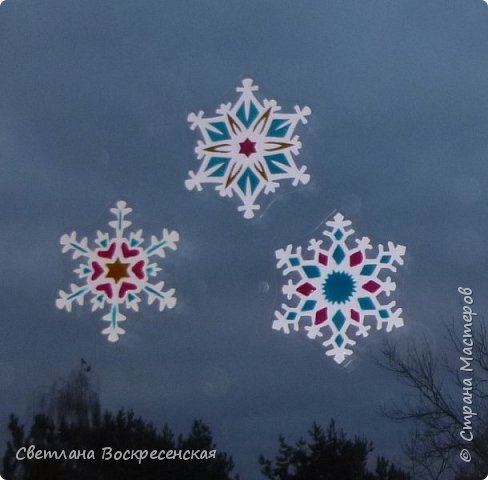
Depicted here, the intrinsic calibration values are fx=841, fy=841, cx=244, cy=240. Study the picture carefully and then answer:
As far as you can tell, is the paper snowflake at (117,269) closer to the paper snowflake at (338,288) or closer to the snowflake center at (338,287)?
the paper snowflake at (338,288)

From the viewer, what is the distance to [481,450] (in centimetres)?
346

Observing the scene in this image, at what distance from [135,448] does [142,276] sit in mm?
732

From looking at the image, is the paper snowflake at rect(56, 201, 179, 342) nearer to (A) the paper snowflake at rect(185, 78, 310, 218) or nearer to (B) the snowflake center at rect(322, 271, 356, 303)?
(A) the paper snowflake at rect(185, 78, 310, 218)

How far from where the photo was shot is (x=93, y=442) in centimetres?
360

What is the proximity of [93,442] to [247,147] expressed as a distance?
1.43m

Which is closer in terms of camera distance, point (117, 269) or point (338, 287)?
point (338, 287)

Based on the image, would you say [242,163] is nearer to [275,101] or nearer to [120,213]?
[275,101]

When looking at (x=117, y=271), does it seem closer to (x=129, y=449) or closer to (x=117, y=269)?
(x=117, y=269)

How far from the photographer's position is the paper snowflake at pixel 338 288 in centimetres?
353

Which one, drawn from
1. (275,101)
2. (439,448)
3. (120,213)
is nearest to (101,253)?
(120,213)

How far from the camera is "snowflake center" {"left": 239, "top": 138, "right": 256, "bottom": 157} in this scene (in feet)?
12.0

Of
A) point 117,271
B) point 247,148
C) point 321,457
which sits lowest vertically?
point 321,457

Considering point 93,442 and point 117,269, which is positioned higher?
point 117,269

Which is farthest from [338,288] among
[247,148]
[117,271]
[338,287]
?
[117,271]
